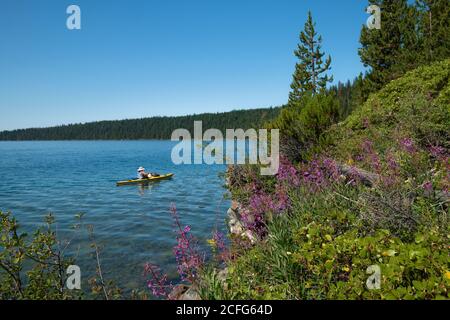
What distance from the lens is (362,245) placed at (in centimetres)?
352

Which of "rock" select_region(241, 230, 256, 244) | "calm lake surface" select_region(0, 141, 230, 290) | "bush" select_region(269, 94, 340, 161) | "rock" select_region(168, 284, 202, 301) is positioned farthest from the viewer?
"bush" select_region(269, 94, 340, 161)

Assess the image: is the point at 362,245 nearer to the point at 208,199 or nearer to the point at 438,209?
the point at 438,209

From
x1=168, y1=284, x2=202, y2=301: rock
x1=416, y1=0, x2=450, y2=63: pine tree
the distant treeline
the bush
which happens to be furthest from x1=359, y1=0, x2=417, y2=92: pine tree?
the distant treeline

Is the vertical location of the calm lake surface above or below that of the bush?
below

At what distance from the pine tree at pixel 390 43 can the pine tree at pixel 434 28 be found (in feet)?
3.60

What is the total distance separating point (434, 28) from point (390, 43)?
3.49 m

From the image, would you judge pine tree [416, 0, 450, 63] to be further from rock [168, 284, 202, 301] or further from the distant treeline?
the distant treeline

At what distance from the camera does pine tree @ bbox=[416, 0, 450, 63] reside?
21.2m

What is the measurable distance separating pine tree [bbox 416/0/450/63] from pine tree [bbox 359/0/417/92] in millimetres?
1097

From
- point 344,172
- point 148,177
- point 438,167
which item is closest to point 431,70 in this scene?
point 438,167

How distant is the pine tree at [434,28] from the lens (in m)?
21.2

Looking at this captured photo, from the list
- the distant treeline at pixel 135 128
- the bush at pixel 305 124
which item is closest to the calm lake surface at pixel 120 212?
the bush at pixel 305 124

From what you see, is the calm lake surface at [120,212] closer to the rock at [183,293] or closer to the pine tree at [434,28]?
the rock at [183,293]
